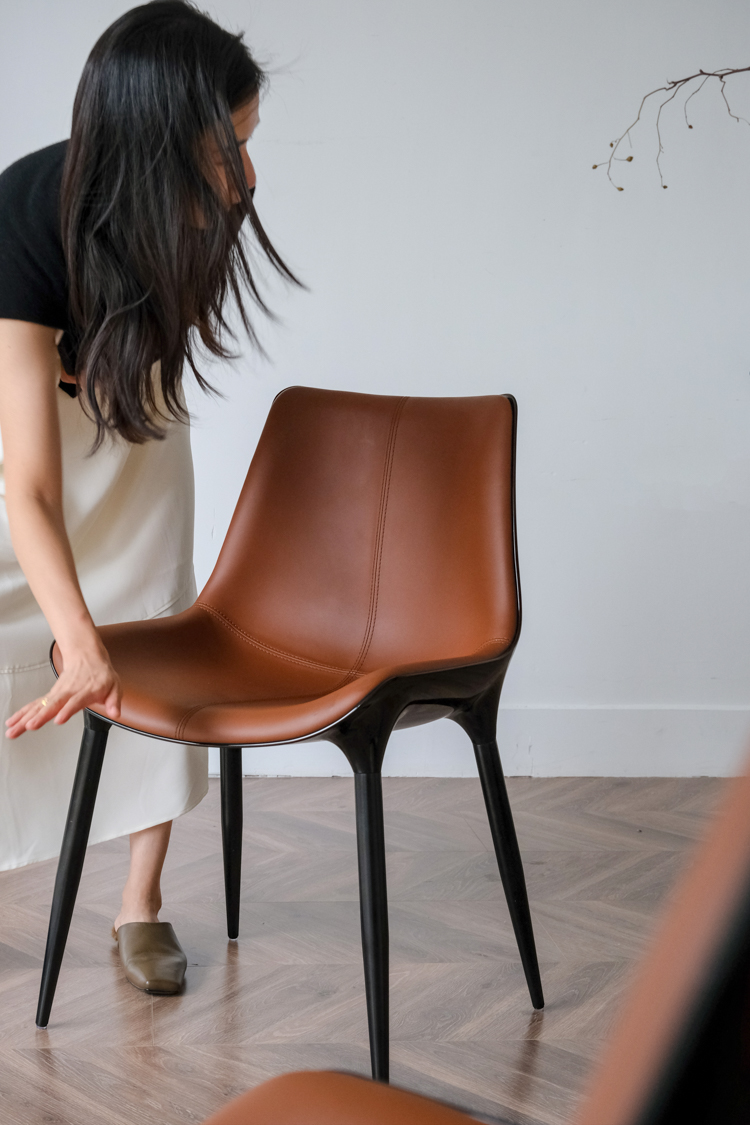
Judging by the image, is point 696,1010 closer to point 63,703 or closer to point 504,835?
point 63,703

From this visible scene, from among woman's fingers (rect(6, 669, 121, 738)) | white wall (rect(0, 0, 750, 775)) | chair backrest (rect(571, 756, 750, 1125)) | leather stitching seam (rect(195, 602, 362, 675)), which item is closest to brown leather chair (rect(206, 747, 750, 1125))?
chair backrest (rect(571, 756, 750, 1125))

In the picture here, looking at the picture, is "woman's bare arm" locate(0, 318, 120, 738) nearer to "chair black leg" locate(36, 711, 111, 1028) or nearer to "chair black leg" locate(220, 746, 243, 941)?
"chair black leg" locate(36, 711, 111, 1028)

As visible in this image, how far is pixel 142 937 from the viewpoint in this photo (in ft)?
4.72

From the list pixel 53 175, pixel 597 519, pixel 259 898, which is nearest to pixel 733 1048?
pixel 53 175

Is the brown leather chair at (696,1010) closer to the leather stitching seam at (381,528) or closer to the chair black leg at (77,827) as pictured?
the chair black leg at (77,827)

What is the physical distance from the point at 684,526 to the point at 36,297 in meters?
1.68

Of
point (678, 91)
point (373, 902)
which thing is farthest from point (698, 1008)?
point (678, 91)

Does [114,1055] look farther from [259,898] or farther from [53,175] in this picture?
[53,175]

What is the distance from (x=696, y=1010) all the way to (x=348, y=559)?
1.30 m

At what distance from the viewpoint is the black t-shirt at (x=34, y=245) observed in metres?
1.09

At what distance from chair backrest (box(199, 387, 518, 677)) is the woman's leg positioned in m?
0.37

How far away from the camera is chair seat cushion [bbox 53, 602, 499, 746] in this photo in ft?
3.53

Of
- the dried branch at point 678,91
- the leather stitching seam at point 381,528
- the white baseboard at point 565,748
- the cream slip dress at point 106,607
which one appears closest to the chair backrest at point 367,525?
the leather stitching seam at point 381,528

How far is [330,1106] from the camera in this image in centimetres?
43
